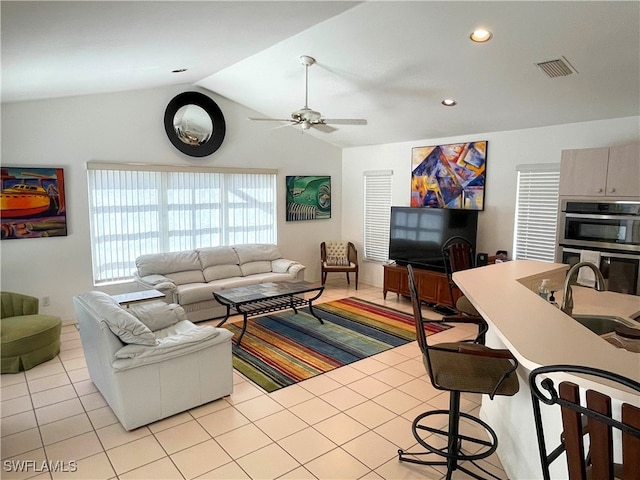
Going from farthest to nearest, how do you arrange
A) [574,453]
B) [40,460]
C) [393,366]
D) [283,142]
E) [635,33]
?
[283,142] → [393,366] → [635,33] → [40,460] → [574,453]

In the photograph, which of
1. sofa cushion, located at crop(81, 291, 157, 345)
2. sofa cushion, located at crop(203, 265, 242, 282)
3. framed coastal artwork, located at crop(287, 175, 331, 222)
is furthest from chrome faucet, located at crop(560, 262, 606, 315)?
framed coastal artwork, located at crop(287, 175, 331, 222)

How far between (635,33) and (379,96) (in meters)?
2.66

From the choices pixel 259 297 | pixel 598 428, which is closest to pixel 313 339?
pixel 259 297

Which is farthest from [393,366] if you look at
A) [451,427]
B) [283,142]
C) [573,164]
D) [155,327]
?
[283,142]

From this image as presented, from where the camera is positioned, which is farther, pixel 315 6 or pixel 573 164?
pixel 573 164

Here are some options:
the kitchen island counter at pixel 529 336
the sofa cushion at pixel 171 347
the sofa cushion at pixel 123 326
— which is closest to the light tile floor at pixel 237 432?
the kitchen island counter at pixel 529 336

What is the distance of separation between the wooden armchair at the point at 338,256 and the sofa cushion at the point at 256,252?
0.97 metres

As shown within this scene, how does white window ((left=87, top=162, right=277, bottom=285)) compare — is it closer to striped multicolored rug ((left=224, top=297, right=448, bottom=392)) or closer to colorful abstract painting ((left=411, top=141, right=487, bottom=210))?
striped multicolored rug ((left=224, top=297, right=448, bottom=392))

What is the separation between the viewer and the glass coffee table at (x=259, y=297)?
183 inches

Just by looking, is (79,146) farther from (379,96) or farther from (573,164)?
(573,164)

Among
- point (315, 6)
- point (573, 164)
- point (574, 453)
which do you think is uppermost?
point (315, 6)

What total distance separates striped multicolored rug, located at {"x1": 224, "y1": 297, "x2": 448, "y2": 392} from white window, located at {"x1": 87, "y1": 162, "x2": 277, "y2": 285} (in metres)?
1.69

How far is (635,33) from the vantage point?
9.69 ft

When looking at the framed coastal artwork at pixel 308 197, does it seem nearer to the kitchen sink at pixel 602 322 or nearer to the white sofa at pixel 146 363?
the white sofa at pixel 146 363
